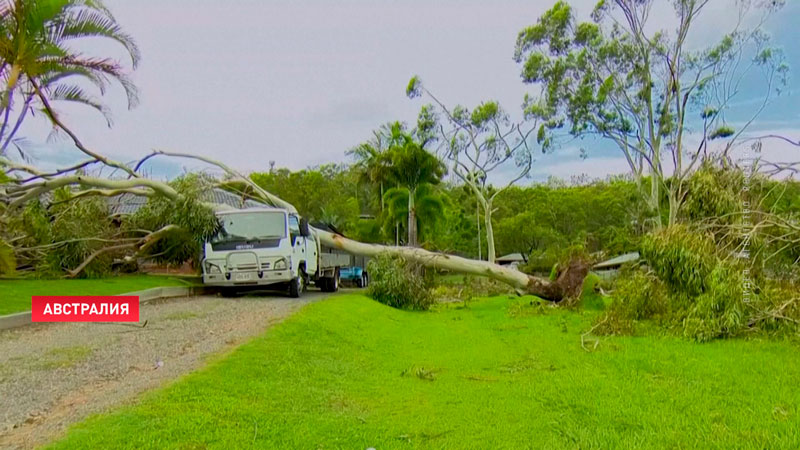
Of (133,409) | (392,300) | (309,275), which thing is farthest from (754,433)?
(309,275)

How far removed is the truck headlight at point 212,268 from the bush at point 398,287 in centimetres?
396

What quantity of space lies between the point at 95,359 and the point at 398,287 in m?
8.88

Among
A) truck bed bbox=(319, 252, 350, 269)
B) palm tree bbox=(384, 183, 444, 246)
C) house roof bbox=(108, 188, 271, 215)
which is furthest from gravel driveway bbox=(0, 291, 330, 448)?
palm tree bbox=(384, 183, 444, 246)

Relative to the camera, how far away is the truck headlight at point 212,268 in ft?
44.9

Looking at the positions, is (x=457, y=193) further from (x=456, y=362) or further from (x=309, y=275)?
(x=456, y=362)

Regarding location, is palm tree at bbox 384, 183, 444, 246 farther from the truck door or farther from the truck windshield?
the truck windshield

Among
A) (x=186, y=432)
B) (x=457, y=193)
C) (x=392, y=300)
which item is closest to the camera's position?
(x=186, y=432)

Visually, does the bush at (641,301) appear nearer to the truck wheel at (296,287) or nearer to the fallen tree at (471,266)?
the fallen tree at (471,266)

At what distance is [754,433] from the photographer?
4066mm

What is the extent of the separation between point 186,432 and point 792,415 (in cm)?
461

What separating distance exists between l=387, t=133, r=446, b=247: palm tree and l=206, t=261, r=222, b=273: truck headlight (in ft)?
41.0

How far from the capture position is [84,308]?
34.3 feet

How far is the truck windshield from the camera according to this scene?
14.1 m

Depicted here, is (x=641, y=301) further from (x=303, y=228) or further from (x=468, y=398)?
(x=303, y=228)
